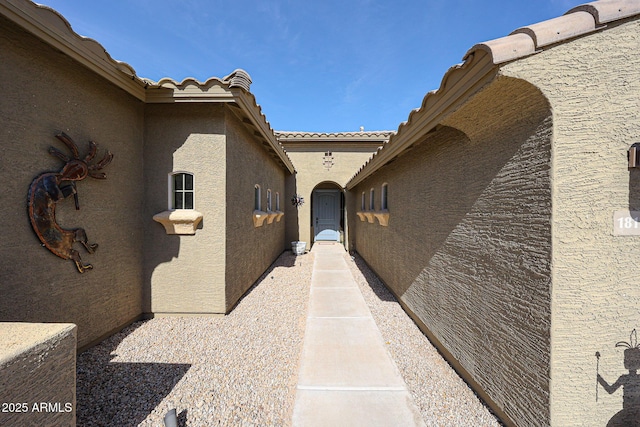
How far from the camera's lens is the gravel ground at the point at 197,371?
2369 mm

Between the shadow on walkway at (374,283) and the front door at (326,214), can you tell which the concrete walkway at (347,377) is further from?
the front door at (326,214)

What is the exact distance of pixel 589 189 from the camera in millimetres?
1747

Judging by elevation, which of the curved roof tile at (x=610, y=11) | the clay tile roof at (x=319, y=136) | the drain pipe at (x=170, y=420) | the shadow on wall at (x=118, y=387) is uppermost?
the clay tile roof at (x=319, y=136)

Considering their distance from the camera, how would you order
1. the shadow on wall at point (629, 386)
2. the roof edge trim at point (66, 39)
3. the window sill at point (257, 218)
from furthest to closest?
the window sill at point (257, 218) → the roof edge trim at point (66, 39) → the shadow on wall at point (629, 386)

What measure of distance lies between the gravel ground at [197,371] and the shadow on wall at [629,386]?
107 inches

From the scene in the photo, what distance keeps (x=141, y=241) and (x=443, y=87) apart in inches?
211

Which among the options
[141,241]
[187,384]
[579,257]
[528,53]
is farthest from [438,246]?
[141,241]

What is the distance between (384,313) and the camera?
4641mm

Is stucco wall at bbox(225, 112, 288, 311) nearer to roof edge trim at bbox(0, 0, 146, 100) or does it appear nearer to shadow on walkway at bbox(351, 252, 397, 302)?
roof edge trim at bbox(0, 0, 146, 100)

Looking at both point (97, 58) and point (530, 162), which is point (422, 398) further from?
point (97, 58)

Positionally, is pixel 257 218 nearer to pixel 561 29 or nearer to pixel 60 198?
pixel 60 198

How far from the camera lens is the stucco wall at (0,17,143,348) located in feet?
8.44

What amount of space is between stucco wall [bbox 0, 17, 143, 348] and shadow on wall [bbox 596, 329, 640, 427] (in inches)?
225

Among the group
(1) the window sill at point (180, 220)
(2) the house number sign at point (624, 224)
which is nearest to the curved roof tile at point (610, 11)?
(2) the house number sign at point (624, 224)
